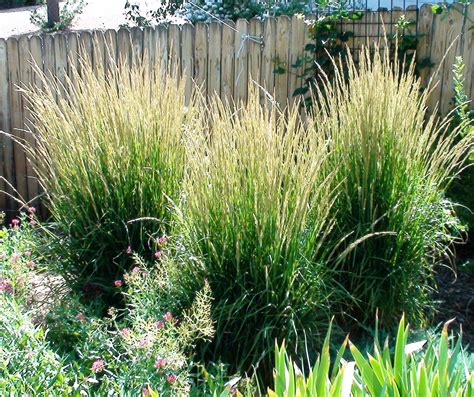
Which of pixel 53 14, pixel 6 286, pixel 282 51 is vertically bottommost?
pixel 6 286

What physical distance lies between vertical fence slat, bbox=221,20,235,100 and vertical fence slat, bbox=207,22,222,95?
0.12ft

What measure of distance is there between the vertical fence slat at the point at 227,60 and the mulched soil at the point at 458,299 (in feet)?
8.55

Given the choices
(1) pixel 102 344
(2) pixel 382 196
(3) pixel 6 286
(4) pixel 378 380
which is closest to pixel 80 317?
(1) pixel 102 344

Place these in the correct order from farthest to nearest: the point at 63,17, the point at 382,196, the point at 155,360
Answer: the point at 63,17 < the point at 382,196 < the point at 155,360

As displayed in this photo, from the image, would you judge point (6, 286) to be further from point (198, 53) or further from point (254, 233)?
point (198, 53)

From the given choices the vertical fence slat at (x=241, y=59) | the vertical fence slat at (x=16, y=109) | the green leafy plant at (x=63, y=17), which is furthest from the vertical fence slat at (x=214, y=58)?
the green leafy plant at (x=63, y=17)

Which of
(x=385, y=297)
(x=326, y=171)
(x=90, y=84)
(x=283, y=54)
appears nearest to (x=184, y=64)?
(x=283, y=54)

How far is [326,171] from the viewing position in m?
4.24

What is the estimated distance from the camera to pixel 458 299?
5008 millimetres

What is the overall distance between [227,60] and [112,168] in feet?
9.60

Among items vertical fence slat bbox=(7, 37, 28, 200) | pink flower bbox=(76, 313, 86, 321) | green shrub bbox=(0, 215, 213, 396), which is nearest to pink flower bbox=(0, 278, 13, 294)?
green shrub bbox=(0, 215, 213, 396)

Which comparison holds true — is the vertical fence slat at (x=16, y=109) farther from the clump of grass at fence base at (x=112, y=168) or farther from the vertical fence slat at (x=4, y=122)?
the clump of grass at fence base at (x=112, y=168)

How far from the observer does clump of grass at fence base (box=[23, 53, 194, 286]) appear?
14.1 ft

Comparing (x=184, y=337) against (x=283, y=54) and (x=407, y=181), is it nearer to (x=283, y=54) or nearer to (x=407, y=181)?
(x=407, y=181)
